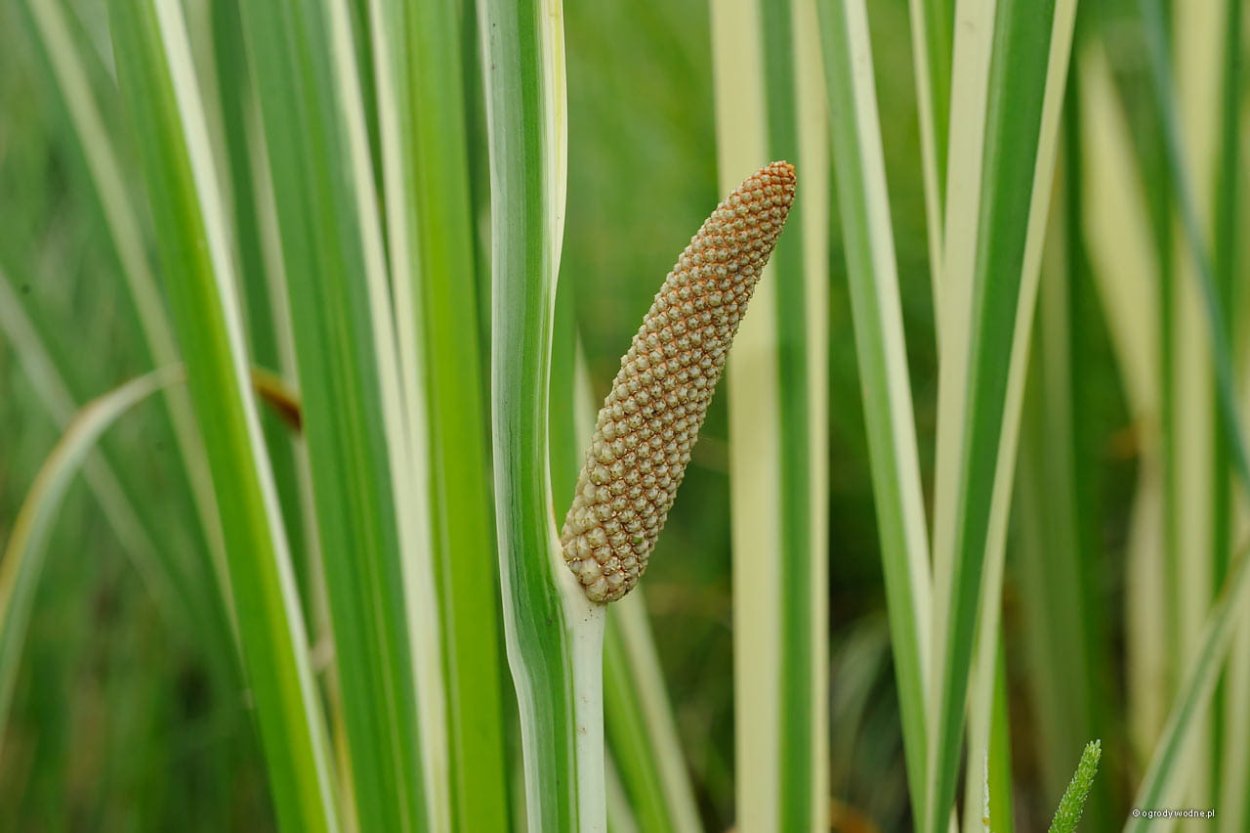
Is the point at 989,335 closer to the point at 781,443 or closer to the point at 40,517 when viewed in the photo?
the point at 781,443

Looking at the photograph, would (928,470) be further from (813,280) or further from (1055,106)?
(1055,106)

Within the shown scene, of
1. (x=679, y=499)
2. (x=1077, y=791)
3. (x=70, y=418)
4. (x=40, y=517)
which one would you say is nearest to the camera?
(x=1077, y=791)

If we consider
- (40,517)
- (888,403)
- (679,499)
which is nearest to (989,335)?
(888,403)

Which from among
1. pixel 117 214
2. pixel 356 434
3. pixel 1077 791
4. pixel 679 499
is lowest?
pixel 679 499

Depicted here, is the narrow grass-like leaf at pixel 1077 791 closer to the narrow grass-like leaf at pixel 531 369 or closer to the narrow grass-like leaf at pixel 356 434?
the narrow grass-like leaf at pixel 531 369

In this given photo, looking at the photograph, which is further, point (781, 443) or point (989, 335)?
point (781, 443)

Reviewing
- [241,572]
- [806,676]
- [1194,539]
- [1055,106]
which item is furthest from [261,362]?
[1194,539]
